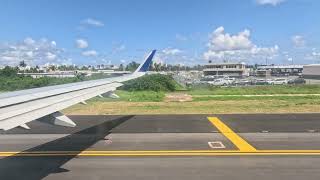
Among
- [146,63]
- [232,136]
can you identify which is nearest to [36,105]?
[232,136]

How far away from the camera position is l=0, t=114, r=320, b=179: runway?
10773 millimetres

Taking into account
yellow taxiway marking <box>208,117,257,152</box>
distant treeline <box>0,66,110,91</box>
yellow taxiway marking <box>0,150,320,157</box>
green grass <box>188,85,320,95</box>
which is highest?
distant treeline <box>0,66,110,91</box>

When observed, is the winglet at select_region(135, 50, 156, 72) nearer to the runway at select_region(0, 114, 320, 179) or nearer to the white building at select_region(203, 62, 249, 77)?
the runway at select_region(0, 114, 320, 179)

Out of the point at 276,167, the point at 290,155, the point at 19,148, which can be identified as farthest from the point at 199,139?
the point at 19,148

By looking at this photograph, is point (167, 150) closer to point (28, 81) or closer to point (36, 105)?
point (36, 105)

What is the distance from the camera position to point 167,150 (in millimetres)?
13672

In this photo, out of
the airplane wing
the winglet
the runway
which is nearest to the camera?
the airplane wing

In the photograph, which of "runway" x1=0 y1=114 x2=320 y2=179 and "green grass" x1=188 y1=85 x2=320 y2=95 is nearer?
"runway" x1=0 y1=114 x2=320 y2=179

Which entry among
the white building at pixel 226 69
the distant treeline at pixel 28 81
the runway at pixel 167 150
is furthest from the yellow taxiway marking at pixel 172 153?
the white building at pixel 226 69

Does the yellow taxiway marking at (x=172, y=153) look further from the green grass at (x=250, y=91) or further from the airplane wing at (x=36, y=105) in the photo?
the green grass at (x=250, y=91)

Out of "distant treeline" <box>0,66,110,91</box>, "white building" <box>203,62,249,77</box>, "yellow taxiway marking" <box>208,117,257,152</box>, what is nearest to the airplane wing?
"yellow taxiway marking" <box>208,117,257,152</box>

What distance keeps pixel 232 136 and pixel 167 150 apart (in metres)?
3.71

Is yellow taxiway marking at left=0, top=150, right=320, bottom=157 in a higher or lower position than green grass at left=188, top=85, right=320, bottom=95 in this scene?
higher

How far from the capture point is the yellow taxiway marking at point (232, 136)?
14062mm
